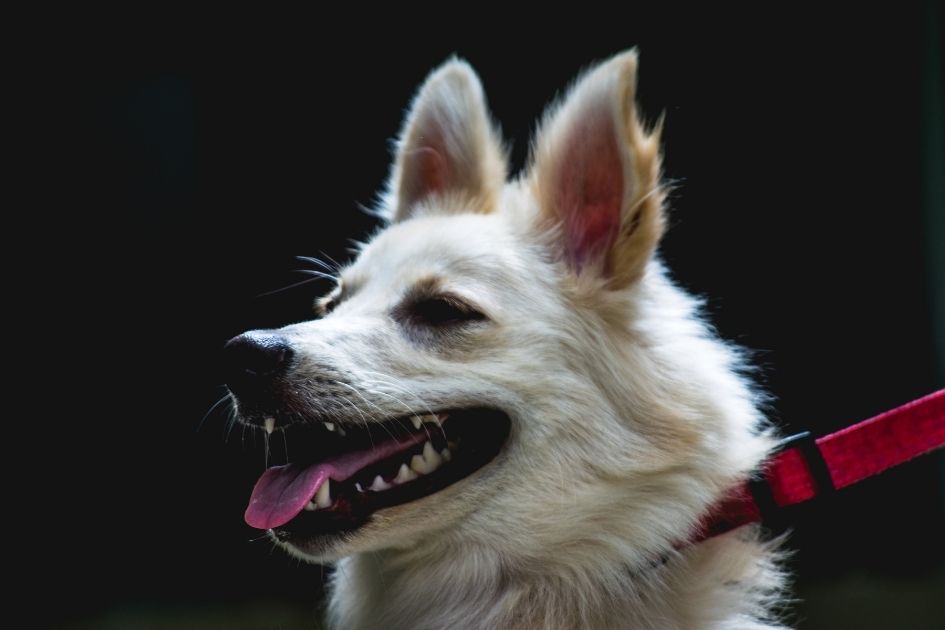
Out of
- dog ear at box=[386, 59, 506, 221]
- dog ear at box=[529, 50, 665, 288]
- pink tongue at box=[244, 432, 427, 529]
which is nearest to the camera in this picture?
pink tongue at box=[244, 432, 427, 529]

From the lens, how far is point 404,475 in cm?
158

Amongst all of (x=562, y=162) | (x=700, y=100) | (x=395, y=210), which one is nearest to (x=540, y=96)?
(x=700, y=100)

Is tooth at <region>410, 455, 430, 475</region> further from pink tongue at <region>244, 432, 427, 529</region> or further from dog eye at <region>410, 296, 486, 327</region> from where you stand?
dog eye at <region>410, 296, 486, 327</region>

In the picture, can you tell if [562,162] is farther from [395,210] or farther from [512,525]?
[512,525]

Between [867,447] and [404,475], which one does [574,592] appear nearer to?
[404,475]

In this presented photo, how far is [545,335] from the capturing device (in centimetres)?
170

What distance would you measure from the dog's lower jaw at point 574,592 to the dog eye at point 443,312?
1.34ft

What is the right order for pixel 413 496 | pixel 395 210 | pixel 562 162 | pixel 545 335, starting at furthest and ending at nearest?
1. pixel 395 210
2. pixel 562 162
3. pixel 545 335
4. pixel 413 496

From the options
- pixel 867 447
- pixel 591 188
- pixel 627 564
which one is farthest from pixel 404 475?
pixel 867 447

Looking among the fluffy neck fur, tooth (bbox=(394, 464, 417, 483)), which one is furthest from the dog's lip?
the fluffy neck fur

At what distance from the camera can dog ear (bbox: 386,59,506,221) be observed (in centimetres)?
211

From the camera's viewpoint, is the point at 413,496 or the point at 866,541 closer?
the point at 413,496

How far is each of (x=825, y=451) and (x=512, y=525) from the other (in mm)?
544

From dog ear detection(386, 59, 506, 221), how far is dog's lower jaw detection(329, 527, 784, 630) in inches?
32.5
